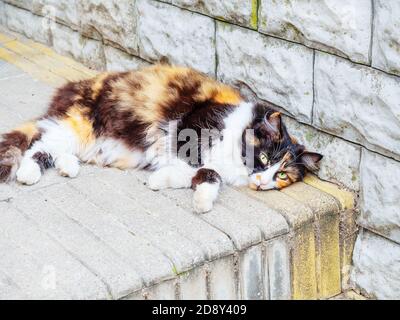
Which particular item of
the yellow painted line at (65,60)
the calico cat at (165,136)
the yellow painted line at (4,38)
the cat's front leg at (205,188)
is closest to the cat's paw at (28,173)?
the calico cat at (165,136)

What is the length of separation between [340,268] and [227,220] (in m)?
0.78

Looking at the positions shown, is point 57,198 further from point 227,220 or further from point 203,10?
point 203,10

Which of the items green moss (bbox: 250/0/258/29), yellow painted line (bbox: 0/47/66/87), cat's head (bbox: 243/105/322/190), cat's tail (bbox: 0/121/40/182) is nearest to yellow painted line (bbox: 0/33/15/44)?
yellow painted line (bbox: 0/47/66/87)

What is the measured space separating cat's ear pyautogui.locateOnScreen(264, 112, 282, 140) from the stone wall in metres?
0.16

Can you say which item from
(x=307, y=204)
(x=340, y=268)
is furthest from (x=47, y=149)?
(x=340, y=268)

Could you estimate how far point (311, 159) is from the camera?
390cm

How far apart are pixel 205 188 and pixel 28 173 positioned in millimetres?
993

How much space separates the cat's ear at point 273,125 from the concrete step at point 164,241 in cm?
32

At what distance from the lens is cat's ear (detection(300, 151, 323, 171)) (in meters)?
3.87

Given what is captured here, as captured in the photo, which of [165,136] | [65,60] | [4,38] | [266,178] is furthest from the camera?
[4,38]

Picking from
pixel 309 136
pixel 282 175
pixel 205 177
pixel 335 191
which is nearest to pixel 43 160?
pixel 205 177

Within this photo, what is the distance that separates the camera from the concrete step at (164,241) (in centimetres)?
320

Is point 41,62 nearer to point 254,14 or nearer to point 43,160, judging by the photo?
point 43,160

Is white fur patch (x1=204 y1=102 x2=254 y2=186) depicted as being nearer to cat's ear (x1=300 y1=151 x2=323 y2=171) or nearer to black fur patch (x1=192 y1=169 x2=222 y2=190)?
black fur patch (x1=192 y1=169 x2=222 y2=190)
